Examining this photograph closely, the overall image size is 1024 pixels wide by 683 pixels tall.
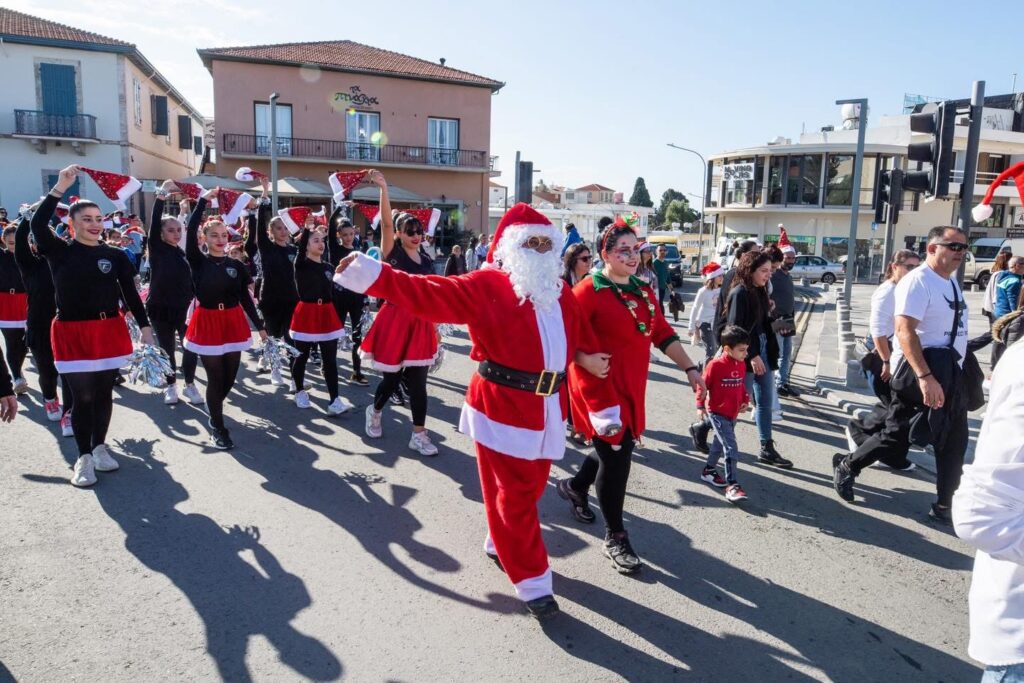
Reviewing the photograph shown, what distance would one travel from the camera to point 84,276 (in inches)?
195

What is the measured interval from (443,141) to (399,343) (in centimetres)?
2826

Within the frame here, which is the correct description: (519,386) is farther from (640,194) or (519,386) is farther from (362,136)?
(640,194)

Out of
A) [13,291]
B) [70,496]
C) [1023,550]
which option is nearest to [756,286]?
[1023,550]

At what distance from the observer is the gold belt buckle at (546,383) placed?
3480 mm

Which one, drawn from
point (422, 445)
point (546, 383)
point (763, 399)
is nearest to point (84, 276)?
point (422, 445)

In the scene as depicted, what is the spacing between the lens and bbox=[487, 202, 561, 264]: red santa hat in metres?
3.54

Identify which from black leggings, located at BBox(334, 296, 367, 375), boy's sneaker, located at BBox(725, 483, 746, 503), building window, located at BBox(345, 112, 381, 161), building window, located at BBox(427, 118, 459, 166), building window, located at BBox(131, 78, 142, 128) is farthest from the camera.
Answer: building window, located at BBox(427, 118, 459, 166)

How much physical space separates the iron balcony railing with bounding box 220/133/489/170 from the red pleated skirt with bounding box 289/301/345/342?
24.6m

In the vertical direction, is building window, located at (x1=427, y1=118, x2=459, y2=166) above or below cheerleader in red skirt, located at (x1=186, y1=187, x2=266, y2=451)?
above

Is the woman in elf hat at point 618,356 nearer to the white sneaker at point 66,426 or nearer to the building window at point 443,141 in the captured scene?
the white sneaker at point 66,426

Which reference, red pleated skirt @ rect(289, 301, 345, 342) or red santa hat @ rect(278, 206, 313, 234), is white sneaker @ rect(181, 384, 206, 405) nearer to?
red pleated skirt @ rect(289, 301, 345, 342)

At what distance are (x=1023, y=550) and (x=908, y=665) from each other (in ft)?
5.88

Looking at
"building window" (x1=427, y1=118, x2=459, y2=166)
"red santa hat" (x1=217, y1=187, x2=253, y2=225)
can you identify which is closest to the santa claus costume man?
"red santa hat" (x1=217, y1=187, x2=253, y2=225)

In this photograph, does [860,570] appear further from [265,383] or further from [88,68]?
[88,68]
